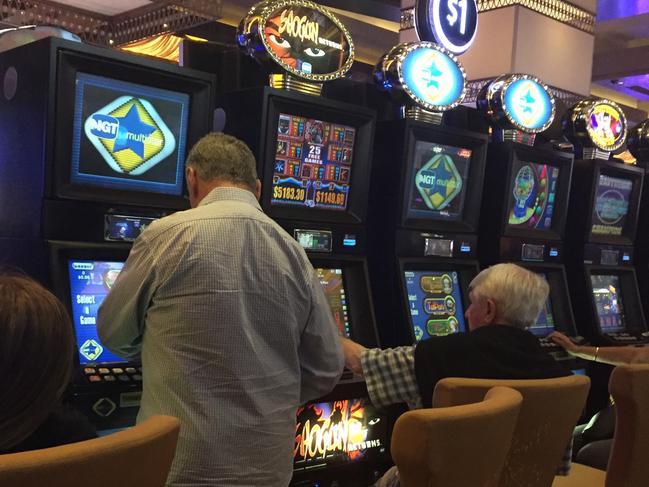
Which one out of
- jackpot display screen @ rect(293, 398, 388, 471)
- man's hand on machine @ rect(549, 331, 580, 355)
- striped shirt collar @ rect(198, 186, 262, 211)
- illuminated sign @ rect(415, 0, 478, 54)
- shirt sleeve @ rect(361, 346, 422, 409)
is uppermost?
illuminated sign @ rect(415, 0, 478, 54)

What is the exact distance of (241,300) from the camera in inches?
77.8

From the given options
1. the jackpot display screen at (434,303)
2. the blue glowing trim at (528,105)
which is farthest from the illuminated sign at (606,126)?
the jackpot display screen at (434,303)

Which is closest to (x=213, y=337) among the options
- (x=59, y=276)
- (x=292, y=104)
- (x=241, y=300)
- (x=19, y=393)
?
(x=241, y=300)

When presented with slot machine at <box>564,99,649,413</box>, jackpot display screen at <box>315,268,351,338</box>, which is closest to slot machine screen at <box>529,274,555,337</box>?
slot machine at <box>564,99,649,413</box>

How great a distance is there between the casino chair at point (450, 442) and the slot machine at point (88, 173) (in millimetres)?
933

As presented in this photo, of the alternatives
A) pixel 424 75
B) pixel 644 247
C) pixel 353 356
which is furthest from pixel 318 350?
pixel 644 247

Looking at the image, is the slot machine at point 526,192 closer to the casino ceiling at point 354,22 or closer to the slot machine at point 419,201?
the slot machine at point 419,201

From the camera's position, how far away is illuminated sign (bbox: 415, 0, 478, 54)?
3.89 m

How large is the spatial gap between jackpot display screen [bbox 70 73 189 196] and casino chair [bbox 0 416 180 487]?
140 cm

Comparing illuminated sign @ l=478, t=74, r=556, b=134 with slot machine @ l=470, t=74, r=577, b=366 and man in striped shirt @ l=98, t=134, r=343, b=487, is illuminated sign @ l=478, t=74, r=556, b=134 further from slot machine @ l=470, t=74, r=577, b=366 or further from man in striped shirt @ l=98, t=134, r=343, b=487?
man in striped shirt @ l=98, t=134, r=343, b=487

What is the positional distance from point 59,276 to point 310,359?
0.74 metres

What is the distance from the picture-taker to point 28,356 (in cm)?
107

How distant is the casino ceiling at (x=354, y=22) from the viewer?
12.9 feet

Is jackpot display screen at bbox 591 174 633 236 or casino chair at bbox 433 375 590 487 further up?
jackpot display screen at bbox 591 174 633 236
